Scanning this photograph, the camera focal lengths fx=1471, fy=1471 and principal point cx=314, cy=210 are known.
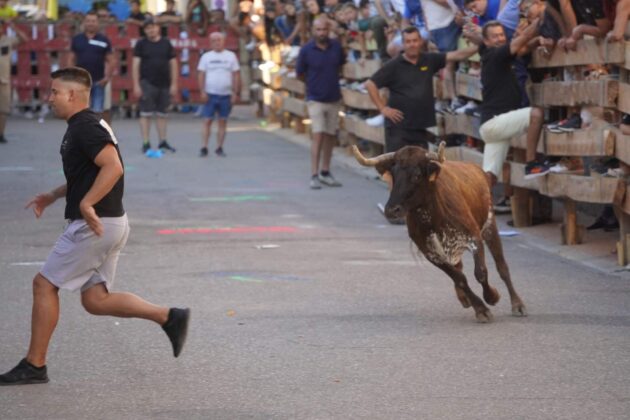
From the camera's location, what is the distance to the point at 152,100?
23.6 m

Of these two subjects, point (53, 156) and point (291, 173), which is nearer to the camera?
point (291, 173)

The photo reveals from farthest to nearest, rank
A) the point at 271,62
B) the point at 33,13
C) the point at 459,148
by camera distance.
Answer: the point at 33,13 → the point at 271,62 → the point at 459,148

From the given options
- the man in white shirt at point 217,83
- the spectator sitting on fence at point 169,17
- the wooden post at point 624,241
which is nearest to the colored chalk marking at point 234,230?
the wooden post at point 624,241

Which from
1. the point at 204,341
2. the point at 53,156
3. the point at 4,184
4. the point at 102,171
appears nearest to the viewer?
the point at 102,171

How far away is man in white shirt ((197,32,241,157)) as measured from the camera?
913 inches

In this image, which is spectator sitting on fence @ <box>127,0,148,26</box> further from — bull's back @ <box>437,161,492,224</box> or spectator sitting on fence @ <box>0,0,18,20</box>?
bull's back @ <box>437,161,492,224</box>

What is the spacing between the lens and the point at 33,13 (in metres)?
35.7

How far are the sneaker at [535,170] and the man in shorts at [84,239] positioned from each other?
21.1ft

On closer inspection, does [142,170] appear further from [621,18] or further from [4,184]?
[621,18]

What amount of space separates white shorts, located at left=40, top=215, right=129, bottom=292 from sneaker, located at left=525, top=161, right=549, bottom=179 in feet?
21.7

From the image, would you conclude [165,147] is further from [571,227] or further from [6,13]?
[571,227]

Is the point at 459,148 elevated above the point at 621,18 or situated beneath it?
situated beneath

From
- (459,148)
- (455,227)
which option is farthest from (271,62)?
(455,227)

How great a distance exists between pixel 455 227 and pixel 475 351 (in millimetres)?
1429
